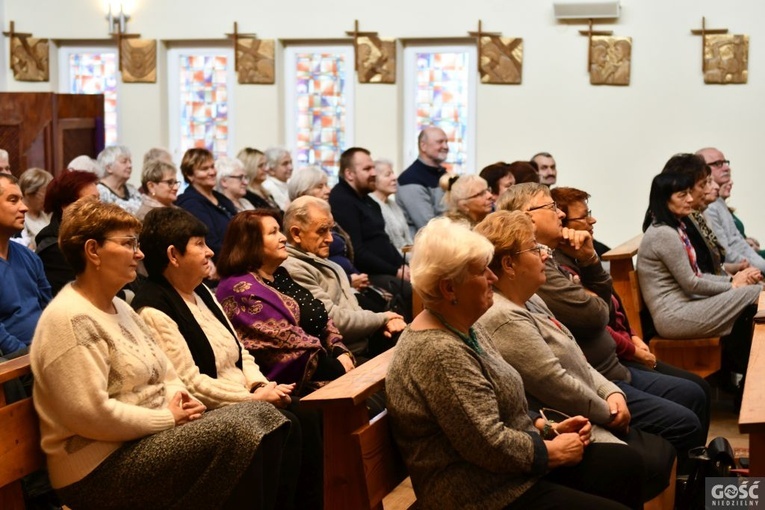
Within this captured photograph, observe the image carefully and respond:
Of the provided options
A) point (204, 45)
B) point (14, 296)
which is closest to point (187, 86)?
point (204, 45)

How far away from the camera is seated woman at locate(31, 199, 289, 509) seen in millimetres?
2602

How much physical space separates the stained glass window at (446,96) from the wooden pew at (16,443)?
7.59 meters

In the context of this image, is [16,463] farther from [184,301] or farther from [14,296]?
[14,296]

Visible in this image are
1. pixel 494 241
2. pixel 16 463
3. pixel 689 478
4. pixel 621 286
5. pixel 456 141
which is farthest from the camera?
pixel 456 141

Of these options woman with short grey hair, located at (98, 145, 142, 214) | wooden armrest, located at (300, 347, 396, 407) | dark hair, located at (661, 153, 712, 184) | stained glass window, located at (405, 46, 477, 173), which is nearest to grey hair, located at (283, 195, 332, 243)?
wooden armrest, located at (300, 347, 396, 407)

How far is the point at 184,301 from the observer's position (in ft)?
10.7

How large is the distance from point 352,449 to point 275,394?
810 mm

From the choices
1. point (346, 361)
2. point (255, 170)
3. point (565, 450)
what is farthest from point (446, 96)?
point (565, 450)

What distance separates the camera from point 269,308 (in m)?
3.69

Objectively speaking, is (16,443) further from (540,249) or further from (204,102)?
(204,102)

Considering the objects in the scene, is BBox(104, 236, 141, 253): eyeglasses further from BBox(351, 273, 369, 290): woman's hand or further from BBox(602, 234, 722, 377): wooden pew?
BBox(602, 234, 722, 377): wooden pew

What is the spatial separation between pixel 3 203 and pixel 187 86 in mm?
6944

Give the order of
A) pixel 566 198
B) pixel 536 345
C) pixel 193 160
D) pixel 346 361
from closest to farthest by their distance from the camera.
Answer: pixel 536 345, pixel 346 361, pixel 566 198, pixel 193 160

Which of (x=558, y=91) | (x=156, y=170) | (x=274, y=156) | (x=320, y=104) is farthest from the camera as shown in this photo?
(x=320, y=104)
